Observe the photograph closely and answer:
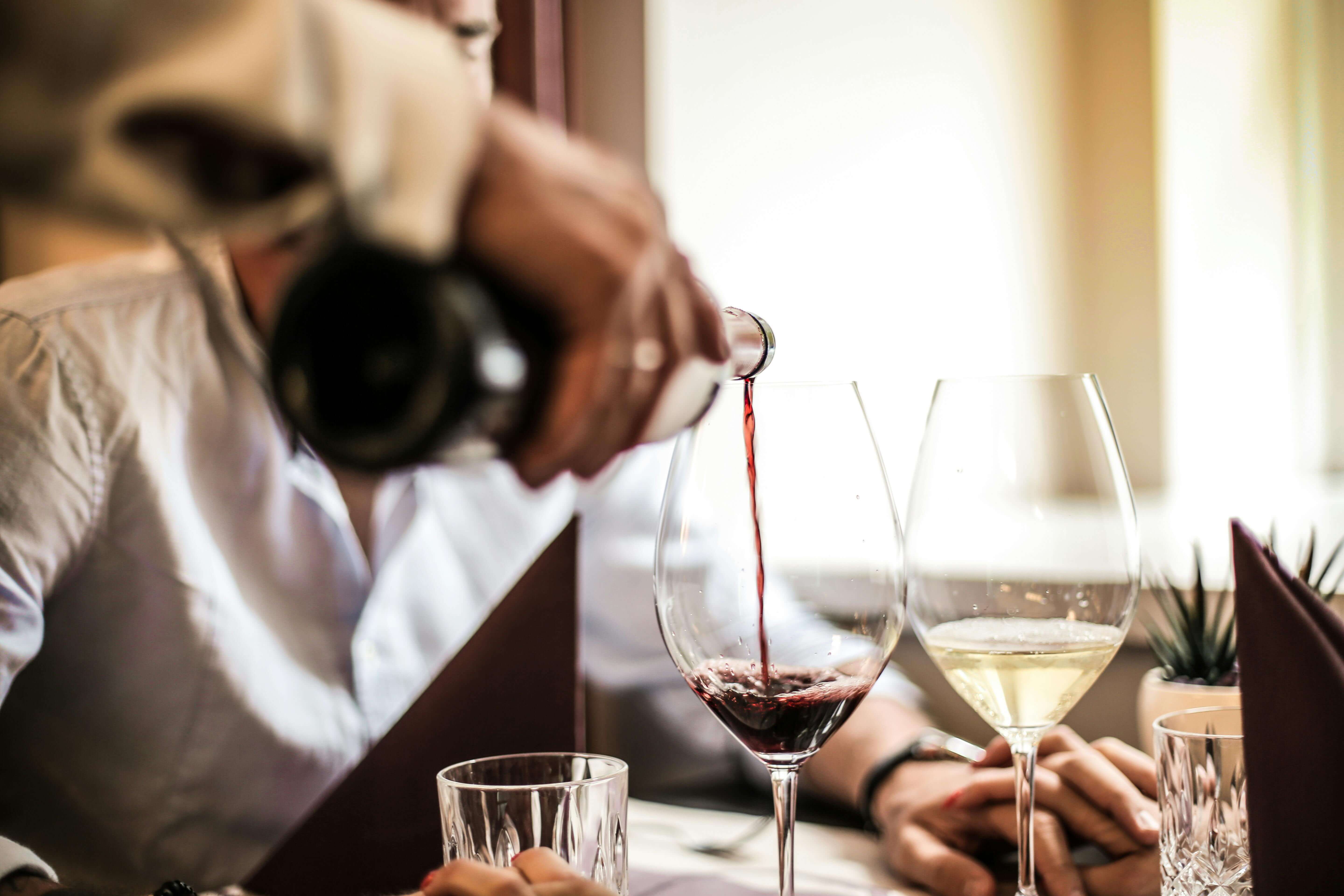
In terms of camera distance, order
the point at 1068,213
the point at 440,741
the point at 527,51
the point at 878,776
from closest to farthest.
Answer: the point at 440,741 → the point at 878,776 → the point at 527,51 → the point at 1068,213

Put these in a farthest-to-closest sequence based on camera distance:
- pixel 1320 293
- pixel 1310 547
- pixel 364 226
→ pixel 1320 293 < pixel 1310 547 < pixel 364 226

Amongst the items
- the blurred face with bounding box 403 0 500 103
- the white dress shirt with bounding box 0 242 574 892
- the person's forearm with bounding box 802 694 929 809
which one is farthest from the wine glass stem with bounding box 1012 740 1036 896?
the blurred face with bounding box 403 0 500 103

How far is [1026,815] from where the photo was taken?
49 cm

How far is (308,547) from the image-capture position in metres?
0.94

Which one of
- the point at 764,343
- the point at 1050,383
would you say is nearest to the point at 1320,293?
the point at 1050,383

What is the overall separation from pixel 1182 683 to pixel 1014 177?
1797mm

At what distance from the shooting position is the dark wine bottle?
0.56 feet

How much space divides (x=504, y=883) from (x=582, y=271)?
0.26 metres

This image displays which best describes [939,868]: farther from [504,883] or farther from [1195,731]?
[504,883]

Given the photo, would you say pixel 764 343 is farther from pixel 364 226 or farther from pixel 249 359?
pixel 249 359

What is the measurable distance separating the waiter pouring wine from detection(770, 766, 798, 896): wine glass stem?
0.05 meters

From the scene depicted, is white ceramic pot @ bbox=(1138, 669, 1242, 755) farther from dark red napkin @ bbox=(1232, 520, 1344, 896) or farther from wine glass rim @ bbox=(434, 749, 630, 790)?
wine glass rim @ bbox=(434, 749, 630, 790)

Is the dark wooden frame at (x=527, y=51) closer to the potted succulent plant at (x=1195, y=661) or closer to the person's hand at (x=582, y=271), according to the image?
the potted succulent plant at (x=1195, y=661)

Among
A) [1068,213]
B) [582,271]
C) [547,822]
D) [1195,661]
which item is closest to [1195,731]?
[1195,661]
